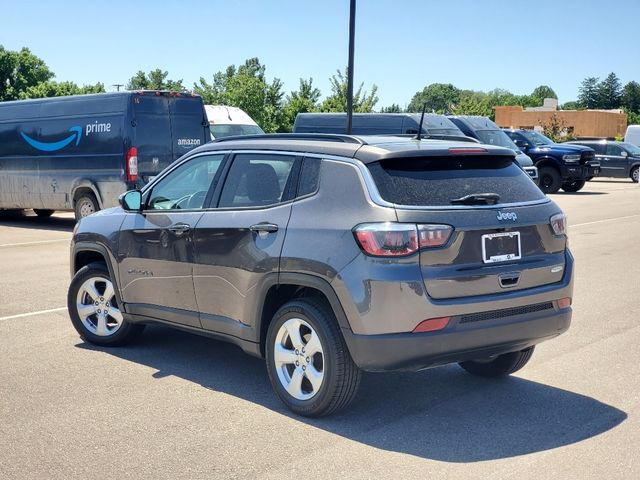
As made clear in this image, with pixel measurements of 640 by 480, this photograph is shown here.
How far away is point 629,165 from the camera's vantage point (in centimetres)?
3544

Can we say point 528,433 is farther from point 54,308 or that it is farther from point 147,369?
point 54,308

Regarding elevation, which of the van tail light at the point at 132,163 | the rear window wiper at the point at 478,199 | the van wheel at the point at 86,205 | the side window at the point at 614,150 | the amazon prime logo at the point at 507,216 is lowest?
the side window at the point at 614,150

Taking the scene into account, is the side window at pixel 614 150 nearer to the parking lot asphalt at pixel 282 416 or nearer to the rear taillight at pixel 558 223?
the parking lot asphalt at pixel 282 416

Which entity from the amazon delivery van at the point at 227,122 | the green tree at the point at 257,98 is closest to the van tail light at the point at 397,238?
the amazon delivery van at the point at 227,122

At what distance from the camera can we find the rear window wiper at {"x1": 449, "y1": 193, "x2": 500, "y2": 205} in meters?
5.15

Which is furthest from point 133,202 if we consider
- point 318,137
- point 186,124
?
point 186,124

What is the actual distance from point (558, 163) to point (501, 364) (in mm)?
23073

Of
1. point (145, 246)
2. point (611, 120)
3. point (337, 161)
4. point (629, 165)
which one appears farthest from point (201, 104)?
point (611, 120)

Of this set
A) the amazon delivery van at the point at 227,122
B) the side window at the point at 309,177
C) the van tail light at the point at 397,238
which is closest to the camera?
the van tail light at the point at 397,238

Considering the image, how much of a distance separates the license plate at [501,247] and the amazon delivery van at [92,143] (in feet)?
37.4

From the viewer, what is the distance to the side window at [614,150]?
35.4 metres

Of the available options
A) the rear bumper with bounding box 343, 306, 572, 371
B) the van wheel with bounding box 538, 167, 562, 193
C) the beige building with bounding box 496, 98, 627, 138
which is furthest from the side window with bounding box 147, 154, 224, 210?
the beige building with bounding box 496, 98, 627, 138

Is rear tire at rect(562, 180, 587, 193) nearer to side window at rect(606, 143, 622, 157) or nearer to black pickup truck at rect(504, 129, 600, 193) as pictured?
black pickup truck at rect(504, 129, 600, 193)

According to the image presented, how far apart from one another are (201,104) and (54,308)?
8.60 metres
